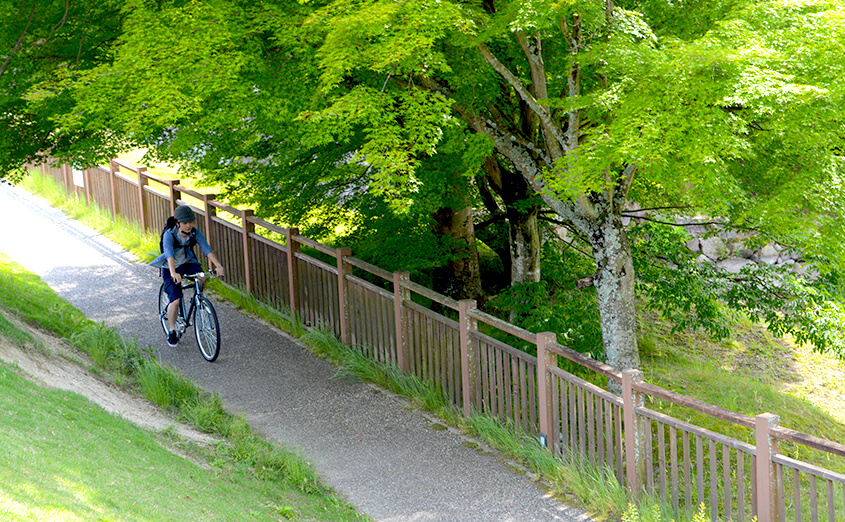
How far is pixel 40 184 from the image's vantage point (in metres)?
17.5

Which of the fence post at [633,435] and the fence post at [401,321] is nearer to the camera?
the fence post at [633,435]

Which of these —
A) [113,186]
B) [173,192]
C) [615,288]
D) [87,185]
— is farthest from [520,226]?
[87,185]

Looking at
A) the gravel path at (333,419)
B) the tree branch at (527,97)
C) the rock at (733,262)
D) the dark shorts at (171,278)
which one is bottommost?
the rock at (733,262)

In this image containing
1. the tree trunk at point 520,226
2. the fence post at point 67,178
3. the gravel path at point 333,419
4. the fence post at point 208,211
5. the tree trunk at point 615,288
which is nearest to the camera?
the gravel path at point 333,419

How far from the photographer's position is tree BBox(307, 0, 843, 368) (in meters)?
6.01

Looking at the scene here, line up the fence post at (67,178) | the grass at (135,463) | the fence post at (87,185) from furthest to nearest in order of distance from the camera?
the fence post at (67,178)
the fence post at (87,185)
the grass at (135,463)

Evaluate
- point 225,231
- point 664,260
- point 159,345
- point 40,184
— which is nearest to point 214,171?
point 225,231

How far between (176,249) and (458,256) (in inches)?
153

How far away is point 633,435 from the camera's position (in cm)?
621

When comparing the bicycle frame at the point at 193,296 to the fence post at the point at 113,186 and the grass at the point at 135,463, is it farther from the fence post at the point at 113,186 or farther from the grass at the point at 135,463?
the fence post at the point at 113,186

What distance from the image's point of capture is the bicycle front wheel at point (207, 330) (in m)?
9.08

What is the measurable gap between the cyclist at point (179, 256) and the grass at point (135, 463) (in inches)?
32.2

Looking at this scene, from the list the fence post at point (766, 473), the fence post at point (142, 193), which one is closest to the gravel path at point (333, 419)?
the fence post at point (142, 193)

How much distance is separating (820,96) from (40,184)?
16336 mm
